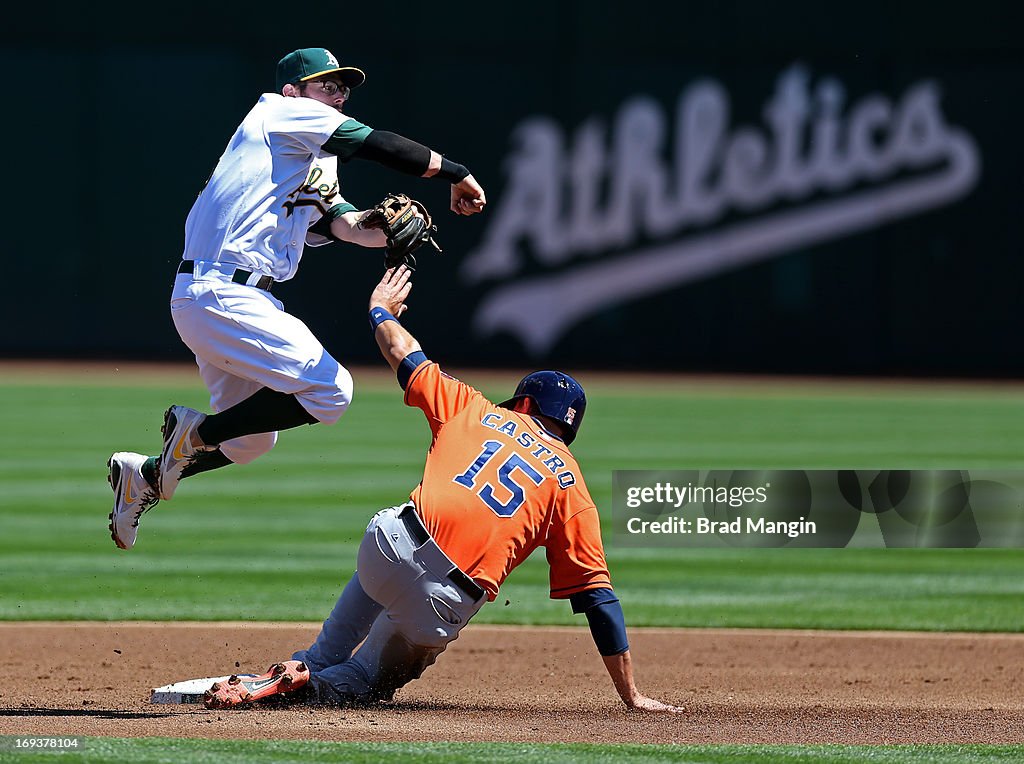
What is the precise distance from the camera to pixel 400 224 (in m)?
5.57

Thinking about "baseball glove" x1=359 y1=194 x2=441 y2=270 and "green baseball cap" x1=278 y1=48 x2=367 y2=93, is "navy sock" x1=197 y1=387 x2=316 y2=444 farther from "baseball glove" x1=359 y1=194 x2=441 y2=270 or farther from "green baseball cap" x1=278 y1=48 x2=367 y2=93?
"green baseball cap" x1=278 y1=48 x2=367 y2=93

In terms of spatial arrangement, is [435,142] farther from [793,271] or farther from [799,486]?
[799,486]

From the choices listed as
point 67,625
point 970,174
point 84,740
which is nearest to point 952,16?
point 970,174

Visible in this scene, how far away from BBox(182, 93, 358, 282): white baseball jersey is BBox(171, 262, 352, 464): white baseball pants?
96 mm

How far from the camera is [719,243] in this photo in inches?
914

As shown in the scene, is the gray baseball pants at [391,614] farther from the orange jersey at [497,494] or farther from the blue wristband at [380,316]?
the blue wristband at [380,316]

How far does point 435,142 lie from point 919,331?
7681 millimetres

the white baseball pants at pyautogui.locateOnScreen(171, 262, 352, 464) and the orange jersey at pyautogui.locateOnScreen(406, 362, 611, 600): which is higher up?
the white baseball pants at pyautogui.locateOnScreen(171, 262, 352, 464)

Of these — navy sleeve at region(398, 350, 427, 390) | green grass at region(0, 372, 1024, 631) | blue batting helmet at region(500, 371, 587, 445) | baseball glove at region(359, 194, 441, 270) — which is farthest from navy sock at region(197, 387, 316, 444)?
green grass at region(0, 372, 1024, 631)

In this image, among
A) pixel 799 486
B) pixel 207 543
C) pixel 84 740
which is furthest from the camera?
pixel 799 486

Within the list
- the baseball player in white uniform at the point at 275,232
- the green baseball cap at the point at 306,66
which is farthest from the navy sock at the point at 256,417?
the green baseball cap at the point at 306,66

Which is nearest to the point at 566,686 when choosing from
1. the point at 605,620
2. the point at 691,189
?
the point at 605,620

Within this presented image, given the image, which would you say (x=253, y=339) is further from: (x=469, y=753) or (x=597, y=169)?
(x=597, y=169)

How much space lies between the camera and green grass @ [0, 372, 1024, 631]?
28.0 feet
